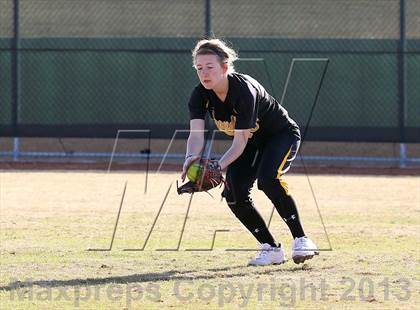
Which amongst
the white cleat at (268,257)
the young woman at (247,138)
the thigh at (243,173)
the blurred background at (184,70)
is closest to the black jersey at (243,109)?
the young woman at (247,138)

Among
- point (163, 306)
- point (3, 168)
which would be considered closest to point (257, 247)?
point (163, 306)

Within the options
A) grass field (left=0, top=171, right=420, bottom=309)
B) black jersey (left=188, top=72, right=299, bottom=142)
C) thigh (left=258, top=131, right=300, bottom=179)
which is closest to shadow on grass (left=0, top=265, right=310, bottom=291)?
grass field (left=0, top=171, right=420, bottom=309)

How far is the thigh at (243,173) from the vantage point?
760 centimetres

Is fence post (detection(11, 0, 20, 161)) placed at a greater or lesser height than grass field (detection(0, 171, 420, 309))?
greater

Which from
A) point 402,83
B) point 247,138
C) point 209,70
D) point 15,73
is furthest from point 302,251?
point 15,73

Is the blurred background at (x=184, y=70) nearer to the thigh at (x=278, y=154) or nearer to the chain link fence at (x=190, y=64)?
the chain link fence at (x=190, y=64)

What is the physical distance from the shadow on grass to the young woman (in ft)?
0.58

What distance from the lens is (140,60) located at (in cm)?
1728

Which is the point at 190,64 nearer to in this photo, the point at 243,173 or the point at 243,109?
the point at 243,173

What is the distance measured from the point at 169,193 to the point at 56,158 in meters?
5.26

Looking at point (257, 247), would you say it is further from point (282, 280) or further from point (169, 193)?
point (169, 193)

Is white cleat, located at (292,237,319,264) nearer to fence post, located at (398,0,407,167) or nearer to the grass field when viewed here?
the grass field

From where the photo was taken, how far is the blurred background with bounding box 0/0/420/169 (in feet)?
55.5

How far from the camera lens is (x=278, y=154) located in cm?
747
